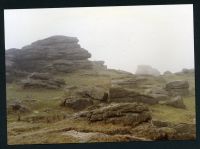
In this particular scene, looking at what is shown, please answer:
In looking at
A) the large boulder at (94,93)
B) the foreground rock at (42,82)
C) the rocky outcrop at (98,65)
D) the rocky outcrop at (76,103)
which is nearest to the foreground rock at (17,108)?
the foreground rock at (42,82)

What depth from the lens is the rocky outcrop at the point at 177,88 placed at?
13.5 feet

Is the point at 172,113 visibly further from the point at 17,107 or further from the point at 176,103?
the point at 17,107

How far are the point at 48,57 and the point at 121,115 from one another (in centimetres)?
95

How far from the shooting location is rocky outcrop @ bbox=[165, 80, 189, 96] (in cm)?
412

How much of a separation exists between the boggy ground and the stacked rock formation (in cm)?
10

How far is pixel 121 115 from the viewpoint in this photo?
4.07 meters

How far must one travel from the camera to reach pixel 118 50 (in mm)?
4137

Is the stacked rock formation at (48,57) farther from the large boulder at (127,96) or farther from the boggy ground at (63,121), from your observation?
the large boulder at (127,96)

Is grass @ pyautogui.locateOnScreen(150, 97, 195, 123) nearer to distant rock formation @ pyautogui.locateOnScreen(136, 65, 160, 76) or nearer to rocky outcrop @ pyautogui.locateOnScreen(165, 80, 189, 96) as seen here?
rocky outcrop @ pyautogui.locateOnScreen(165, 80, 189, 96)

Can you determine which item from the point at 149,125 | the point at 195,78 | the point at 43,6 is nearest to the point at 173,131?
the point at 149,125

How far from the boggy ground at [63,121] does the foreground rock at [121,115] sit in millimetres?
41

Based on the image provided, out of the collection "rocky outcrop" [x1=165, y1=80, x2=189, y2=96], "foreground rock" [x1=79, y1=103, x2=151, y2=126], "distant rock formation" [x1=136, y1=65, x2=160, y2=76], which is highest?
"distant rock formation" [x1=136, y1=65, x2=160, y2=76]

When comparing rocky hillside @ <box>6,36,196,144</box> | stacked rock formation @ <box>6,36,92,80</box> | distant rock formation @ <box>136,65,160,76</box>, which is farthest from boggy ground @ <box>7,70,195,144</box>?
distant rock formation @ <box>136,65,160,76</box>

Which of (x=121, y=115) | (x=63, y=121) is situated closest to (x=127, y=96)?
(x=121, y=115)
